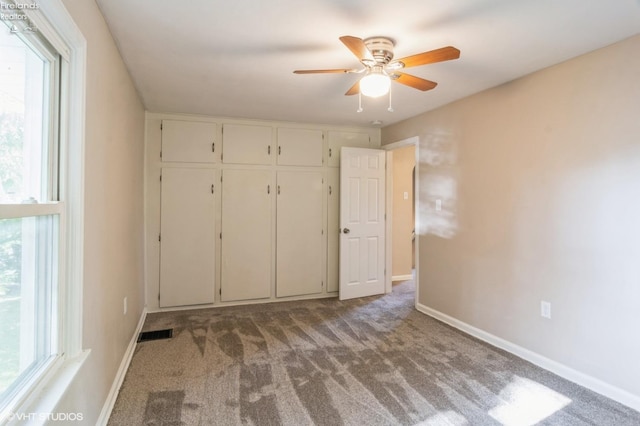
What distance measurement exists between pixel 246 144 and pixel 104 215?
2469mm

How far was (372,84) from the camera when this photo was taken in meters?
2.13

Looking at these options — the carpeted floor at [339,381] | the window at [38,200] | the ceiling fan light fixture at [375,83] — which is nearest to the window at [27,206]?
the window at [38,200]

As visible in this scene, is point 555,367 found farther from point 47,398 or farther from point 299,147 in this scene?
point 299,147

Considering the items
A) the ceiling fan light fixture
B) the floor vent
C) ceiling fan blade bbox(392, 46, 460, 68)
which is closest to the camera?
ceiling fan blade bbox(392, 46, 460, 68)

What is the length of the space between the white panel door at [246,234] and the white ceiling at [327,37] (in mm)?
1291

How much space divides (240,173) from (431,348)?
2.87 meters

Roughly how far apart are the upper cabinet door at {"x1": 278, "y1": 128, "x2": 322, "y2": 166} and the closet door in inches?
6.2

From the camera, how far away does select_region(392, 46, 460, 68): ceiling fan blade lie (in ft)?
6.17

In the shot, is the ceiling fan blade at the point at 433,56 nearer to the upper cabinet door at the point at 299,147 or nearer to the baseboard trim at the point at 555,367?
the baseboard trim at the point at 555,367

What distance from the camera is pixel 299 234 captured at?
4.55 meters

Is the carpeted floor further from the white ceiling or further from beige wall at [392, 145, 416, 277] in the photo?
the white ceiling

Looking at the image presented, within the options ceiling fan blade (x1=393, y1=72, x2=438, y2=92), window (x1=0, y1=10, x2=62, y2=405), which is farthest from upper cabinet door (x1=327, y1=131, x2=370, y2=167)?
window (x1=0, y1=10, x2=62, y2=405)

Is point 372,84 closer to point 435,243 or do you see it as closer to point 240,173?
point 435,243

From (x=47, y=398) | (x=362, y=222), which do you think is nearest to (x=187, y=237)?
(x=362, y=222)
